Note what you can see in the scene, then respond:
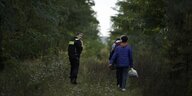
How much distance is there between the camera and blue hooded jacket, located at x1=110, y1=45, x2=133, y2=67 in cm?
1489

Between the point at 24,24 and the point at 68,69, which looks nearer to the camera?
the point at 24,24

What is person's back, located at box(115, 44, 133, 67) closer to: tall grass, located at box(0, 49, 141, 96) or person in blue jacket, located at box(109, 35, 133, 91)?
person in blue jacket, located at box(109, 35, 133, 91)

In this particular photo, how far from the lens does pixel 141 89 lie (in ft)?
49.7

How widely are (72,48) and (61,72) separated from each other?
2.46m

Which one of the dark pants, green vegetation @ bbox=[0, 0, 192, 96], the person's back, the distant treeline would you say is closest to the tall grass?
green vegetation @ bbox=[0, 0, 192, 96]

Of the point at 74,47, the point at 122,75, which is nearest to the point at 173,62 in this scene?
the point at 122,75

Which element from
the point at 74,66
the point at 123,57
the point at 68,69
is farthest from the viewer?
the point at 68,69

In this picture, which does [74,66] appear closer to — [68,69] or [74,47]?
[74,47]

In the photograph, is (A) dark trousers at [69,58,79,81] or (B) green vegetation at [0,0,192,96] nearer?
(B) green vegetation at [0,0,192,96]

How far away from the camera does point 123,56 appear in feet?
48.9

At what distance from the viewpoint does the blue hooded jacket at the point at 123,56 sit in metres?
14.9

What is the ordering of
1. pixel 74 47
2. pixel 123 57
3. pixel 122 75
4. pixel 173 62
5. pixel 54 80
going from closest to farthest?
1. pixel 173 62
2. pixel 123 57
3. pixel 122 75
4. pixel 54 80
5. pixel 74 47

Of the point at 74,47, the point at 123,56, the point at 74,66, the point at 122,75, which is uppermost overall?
the point at 74,47

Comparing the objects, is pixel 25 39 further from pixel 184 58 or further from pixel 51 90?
pixel 184 58
